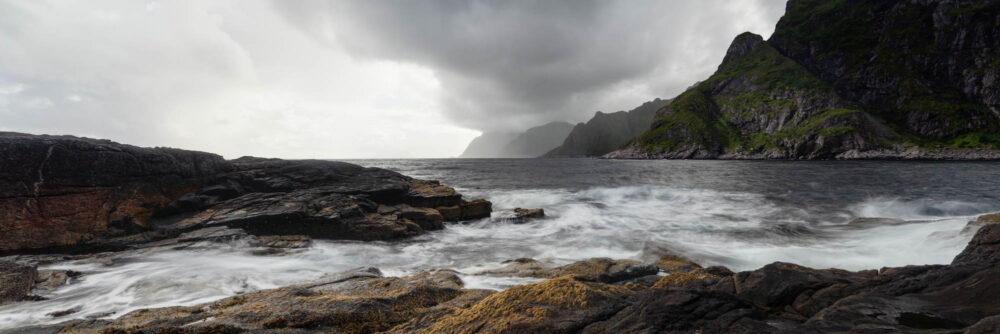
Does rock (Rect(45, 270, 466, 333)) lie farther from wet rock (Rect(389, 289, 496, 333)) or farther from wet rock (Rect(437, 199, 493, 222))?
wet rock (Rect(437, 199, 493, 222))

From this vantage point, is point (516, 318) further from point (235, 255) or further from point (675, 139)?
point (675, 139)

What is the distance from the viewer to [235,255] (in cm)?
1225

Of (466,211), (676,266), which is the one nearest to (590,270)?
(676,266)

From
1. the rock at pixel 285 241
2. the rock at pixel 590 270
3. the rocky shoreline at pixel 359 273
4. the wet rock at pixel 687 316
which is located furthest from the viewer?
the rock at pixel 285 241

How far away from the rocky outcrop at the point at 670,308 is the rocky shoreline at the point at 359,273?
0.02 m

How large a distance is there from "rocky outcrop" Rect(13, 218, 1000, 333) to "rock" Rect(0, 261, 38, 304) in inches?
170

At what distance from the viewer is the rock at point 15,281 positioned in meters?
7.50

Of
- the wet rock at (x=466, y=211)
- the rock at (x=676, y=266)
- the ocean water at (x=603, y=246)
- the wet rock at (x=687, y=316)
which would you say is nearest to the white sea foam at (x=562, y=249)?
the ocean water at (x=603, y=246)

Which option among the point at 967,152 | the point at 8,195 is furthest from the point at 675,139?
the point at 8,195

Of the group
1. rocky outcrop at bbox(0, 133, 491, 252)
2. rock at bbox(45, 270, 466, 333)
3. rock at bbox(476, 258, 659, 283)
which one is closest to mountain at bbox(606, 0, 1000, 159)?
rock at bbox(476, 258, 659, 283)

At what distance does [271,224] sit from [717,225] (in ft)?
76.2

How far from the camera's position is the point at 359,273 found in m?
9.07

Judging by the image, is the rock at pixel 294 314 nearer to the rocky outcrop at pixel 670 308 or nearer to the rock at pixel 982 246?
the rocky outcrop at pixel 670 308

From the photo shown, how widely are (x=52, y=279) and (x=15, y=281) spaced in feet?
4.14
